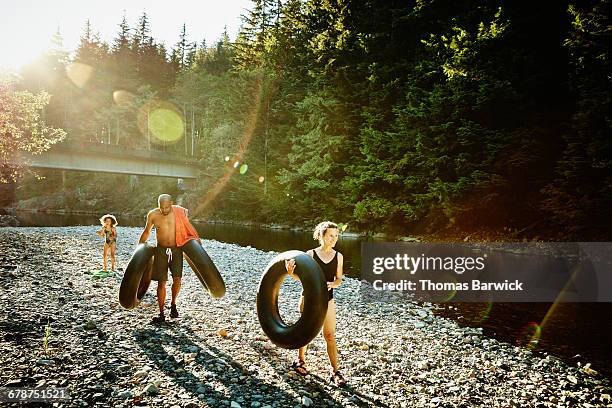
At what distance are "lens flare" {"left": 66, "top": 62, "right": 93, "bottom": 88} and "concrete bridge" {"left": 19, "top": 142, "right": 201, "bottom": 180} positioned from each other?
26844 mm

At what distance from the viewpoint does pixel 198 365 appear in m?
5.52

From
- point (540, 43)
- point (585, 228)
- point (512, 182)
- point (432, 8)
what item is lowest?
point (585, 228)

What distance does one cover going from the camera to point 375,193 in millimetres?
29047

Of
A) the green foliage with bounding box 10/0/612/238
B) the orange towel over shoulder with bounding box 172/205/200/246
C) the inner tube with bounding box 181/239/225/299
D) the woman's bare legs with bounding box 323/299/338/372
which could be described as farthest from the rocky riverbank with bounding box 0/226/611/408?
the green foliage with bounding box 10/0/612/238

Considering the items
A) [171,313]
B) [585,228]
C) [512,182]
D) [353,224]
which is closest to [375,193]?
[353,224]

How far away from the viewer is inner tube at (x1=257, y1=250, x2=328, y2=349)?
4949 millimetres

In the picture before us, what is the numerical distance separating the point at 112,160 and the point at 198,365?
3850 centimetres

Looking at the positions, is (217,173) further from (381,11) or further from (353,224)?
(381,11)

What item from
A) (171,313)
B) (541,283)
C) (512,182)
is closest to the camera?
(171,313)

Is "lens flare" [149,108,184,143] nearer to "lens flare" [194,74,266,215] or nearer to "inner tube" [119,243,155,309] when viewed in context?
"lens flare" [194,74,266,215]

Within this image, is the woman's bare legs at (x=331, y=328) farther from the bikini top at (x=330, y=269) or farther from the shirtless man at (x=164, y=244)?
the shirtless man at (x=164, y=244)

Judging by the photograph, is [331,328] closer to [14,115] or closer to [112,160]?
[14,115]

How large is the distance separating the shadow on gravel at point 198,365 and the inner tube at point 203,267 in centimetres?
90

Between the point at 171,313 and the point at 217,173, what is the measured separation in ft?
117
